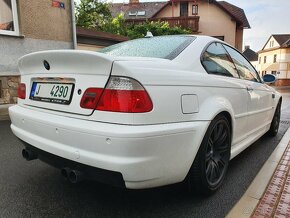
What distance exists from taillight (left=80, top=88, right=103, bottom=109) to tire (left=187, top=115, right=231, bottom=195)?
3.07ft

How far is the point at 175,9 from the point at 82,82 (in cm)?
2839

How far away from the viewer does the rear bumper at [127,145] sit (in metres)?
1.84

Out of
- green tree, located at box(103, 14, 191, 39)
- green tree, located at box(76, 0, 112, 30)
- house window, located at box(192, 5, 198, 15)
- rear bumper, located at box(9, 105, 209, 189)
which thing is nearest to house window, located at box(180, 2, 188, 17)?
house window, located at box(192, 5, 198, 15)

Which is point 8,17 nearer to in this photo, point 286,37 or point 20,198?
point 20,198

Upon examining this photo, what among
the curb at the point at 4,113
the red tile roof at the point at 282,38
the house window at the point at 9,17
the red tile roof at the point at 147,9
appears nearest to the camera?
the curb at the point at 4,113

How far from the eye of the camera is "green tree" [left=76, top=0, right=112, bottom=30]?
2338 cm

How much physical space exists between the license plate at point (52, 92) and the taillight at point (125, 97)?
36 cm

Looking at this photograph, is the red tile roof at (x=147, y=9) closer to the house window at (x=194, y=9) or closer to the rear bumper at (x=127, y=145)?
the house window at (x=194, y=9)


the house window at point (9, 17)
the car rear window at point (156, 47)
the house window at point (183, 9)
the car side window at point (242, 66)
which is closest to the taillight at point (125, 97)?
the car rear window at point (156, 47)

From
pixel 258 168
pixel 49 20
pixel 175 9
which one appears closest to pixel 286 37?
pixel 175 9

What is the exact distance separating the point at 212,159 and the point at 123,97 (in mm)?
1217

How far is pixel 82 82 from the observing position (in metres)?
2.08

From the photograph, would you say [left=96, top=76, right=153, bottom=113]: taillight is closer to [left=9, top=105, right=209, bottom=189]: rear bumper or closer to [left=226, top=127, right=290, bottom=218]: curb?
[left=9, top=105, right=209, bottom=189]: rear bumper

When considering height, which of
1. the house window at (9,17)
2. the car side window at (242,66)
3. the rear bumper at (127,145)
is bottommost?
the rear bumper at (127,145)
